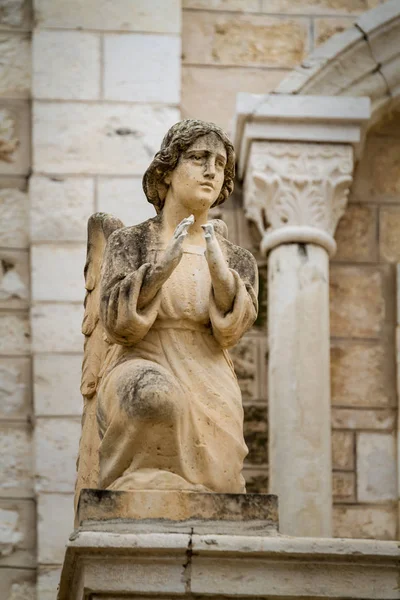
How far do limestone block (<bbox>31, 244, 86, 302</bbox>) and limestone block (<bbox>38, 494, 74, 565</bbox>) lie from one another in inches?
38.7

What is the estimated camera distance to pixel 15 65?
9141 mm

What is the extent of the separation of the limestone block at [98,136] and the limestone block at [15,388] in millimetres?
974

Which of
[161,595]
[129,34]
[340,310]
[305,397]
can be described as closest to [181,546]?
[161,595]

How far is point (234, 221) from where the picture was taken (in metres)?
9.06

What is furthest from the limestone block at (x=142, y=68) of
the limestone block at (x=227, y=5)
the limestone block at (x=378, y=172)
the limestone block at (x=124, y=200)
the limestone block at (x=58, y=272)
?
the limestone block at (x=378, y=172)

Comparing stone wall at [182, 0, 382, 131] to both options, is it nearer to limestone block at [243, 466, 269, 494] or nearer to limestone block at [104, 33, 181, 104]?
limestone block at [104, 33, 181, 104]

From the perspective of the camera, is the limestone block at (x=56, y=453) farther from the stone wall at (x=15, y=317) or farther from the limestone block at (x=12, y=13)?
the limestone block at (x=12, y=13)

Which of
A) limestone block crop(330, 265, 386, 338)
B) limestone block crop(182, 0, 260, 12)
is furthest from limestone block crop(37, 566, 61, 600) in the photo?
limestone block crop(182, 0, 260, 12)

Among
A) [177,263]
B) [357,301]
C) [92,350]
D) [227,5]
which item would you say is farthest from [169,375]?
[227,5]

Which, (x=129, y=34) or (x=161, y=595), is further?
(x=129, y=34)

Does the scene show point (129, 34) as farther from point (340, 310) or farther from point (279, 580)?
point (279, 580)

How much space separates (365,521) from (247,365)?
3.08ft

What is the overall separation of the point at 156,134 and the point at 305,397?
1541mm

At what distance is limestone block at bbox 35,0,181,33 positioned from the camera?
359 inches
